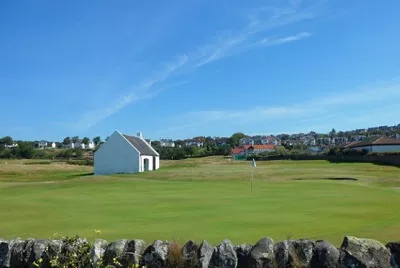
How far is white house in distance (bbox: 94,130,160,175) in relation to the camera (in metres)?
66.6

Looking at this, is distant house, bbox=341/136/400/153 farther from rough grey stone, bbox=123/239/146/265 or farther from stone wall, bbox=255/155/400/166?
rough grey stone, bbox=123/239/146/265

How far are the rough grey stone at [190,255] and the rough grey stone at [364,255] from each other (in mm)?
2261

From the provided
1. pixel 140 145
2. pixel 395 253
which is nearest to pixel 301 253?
pixel 395 253

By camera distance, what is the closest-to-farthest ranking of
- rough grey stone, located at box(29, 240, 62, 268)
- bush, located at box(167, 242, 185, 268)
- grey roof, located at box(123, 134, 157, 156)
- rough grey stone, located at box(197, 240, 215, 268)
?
rough grey stone, located at box(197, 240, 215, 268)
bush, located at box(167, 242, 185, 268)
rough grey stone, located at box(29, 240, 62, 268)
grey roof, located at box(123, 134, 157, 156)

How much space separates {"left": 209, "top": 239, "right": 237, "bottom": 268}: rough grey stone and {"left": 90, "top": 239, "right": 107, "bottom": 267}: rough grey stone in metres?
1.82

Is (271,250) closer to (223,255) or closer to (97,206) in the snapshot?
(223,255)

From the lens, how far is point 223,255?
7.09 m

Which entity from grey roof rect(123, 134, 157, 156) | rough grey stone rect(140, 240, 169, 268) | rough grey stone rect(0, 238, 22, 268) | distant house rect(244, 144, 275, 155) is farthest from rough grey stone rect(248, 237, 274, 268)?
distant house rect(244, 144, 275, 155)

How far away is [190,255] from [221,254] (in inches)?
19.8

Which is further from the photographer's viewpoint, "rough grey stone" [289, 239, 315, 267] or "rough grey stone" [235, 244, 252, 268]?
"rough grey stone" [235, 244, 252, 268]

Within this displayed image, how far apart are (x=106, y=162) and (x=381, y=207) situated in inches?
2114

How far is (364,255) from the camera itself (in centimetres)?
684

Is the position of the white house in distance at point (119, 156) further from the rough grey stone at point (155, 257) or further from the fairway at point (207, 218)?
the rough grey stone at point (155, 257)

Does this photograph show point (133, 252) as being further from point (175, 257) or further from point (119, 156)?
point (119, 156)
